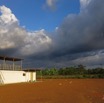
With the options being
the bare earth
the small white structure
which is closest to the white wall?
the small white structure

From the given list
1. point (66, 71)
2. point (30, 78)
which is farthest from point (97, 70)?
point (30, 78)

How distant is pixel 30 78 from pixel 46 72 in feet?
160

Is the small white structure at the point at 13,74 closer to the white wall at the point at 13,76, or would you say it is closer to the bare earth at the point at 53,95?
the white wall at the point at 13,76

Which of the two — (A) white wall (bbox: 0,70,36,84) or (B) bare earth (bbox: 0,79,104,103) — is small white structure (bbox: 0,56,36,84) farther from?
(B) bare earth (bbox: 0,79,104,103)

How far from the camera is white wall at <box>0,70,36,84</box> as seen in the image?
41781mm

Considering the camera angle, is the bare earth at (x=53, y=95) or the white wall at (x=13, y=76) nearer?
the bare earth at (x=53, y=95)

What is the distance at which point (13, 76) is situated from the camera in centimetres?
4503

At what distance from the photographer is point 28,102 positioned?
52.3 ft

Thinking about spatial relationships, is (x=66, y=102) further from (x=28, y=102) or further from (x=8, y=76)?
(x=8, y=76)

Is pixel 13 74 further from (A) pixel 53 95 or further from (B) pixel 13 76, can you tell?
(A) pixel 53 95

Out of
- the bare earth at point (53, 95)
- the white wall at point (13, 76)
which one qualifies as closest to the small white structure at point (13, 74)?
the white wall at point (13, 76)

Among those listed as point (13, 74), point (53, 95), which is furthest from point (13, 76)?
point (53, 95)

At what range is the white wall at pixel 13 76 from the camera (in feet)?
137

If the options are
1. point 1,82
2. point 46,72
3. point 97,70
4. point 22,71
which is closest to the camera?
point 1,82
